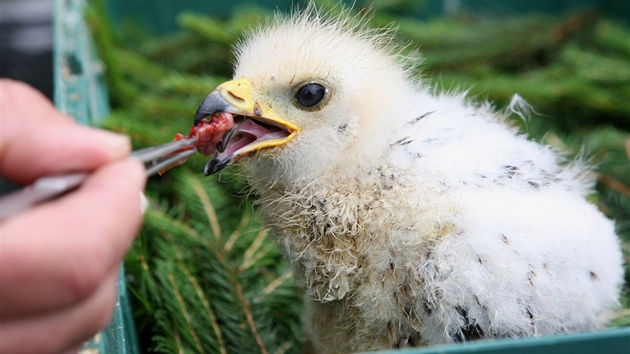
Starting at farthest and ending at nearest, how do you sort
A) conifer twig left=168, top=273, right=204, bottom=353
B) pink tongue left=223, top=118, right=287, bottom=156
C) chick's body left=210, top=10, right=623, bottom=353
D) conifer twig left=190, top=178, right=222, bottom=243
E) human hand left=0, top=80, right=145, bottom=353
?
conifer twig left=190, top=178, right=222, bottom=243
conifer twig left=168, top=273, right=204, bottom=353
pink tongue left=223, top=118, right=287, bottom=156
chick's body left=210, top=10, right=623, bottom=353
human hand left=0, top=80, right=145, bottom=353

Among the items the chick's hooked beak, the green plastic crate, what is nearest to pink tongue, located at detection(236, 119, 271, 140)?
the chick's hooked beak

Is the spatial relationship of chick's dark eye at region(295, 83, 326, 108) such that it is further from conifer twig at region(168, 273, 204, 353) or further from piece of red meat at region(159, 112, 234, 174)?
conifer twig at region(168, 273, 204, 353)

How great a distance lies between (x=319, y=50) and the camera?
90 cm

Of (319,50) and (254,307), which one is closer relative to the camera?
(319,50)

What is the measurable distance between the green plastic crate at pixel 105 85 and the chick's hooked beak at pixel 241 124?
244mm

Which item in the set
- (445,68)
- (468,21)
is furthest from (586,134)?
(468,21)

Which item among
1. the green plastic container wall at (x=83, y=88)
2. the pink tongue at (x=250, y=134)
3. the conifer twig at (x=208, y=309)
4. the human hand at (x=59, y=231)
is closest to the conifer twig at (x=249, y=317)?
the conifer twig at (x=208, y=309)

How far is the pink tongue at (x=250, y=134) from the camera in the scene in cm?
88

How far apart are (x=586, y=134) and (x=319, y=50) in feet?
3.18

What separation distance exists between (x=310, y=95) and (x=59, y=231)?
483mm

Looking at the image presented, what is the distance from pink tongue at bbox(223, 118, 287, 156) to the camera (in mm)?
884

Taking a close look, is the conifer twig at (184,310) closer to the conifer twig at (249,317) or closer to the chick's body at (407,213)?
the conifer twig at (249,317)

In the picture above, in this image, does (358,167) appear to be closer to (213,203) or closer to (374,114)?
(374,114)

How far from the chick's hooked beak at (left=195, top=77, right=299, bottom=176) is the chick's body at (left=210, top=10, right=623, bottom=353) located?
13mm
